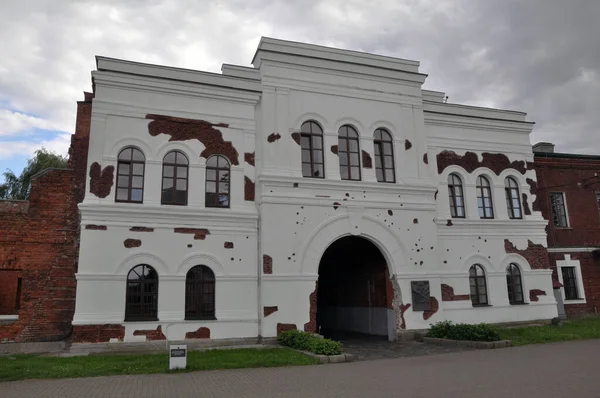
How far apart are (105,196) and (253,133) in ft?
18.1

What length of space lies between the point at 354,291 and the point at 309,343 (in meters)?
8.46

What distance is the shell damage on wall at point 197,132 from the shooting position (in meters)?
16.9

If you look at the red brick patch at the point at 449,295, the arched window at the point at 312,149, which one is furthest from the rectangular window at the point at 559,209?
the arched window at the point at 312,149

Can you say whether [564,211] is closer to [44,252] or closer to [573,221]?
[573,221]

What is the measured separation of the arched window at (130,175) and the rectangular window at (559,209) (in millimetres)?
18747

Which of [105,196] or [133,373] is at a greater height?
[105,196]

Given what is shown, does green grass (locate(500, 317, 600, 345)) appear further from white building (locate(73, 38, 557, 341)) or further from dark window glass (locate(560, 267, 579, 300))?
dark window glass (locate(560, 267, 579, 300))

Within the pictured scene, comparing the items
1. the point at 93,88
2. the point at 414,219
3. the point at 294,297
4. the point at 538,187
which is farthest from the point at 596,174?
the point at 93,88

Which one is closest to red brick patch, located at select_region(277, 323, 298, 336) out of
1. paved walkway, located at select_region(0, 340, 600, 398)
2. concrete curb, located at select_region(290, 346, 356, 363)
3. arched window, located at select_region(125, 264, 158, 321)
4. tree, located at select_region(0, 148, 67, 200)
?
concrete curb, located at select_region(290, 346, 356, 363)

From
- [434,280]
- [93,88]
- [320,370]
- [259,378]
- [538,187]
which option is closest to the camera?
[259,378]

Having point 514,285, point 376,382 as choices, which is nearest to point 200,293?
point 376,382

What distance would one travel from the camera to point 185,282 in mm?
16047

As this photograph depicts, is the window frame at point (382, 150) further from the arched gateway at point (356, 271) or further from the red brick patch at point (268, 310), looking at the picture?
the red brick patch at point (268, 310)

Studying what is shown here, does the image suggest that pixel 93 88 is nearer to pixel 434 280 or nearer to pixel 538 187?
pixel 434 280
